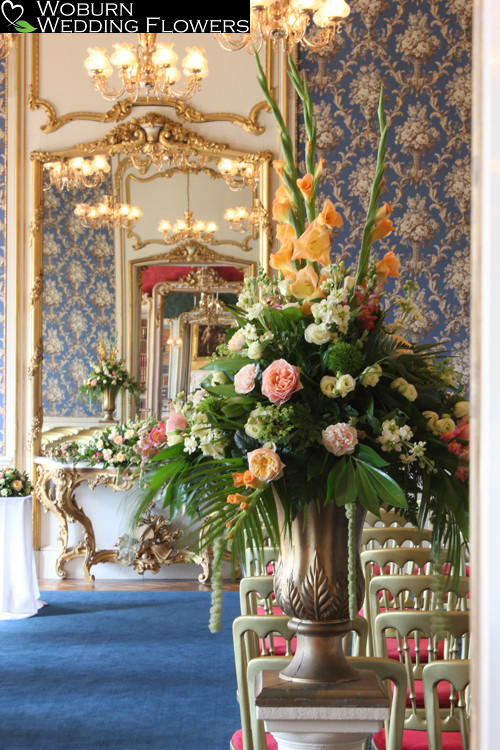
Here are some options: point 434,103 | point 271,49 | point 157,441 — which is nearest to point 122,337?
point 271,49

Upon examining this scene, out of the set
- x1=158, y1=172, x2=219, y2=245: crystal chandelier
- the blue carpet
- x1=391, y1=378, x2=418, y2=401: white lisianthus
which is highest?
x1=158, y1=172, x2=219, y2=245: crystal chandelier

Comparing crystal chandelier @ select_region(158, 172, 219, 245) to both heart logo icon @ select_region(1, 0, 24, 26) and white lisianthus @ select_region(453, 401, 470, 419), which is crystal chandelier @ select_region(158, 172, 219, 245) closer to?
heart logo icon @ select_region(1, 0, 24, 26)

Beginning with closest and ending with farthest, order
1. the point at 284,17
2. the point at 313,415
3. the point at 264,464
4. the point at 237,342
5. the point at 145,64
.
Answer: the point at 264,464
the point at 313,415
the point at 237,342
the point at 284,17
the point at 145,64

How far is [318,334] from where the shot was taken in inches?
68.7

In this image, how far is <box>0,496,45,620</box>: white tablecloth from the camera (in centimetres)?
575

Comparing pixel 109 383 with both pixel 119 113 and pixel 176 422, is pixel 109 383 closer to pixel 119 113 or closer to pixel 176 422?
pixel 119 113

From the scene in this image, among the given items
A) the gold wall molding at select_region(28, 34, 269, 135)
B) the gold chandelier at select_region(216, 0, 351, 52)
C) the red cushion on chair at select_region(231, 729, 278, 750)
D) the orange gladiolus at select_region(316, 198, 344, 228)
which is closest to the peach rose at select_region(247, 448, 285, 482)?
the orange gladiolus at select_region(316, 198, 344, 228)

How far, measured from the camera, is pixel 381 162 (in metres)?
1.83

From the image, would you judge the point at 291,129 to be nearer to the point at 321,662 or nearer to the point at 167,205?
the point at 167,205

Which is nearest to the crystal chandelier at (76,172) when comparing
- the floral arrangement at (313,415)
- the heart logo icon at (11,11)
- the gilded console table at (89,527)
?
the heart logo icon at (11,11)

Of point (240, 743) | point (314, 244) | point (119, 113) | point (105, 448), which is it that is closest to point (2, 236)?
point (119, 113)

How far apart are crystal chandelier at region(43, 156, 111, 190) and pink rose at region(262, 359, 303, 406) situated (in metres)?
5.59

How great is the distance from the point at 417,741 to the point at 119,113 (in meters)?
5.57

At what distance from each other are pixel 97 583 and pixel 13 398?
5.29 feet
